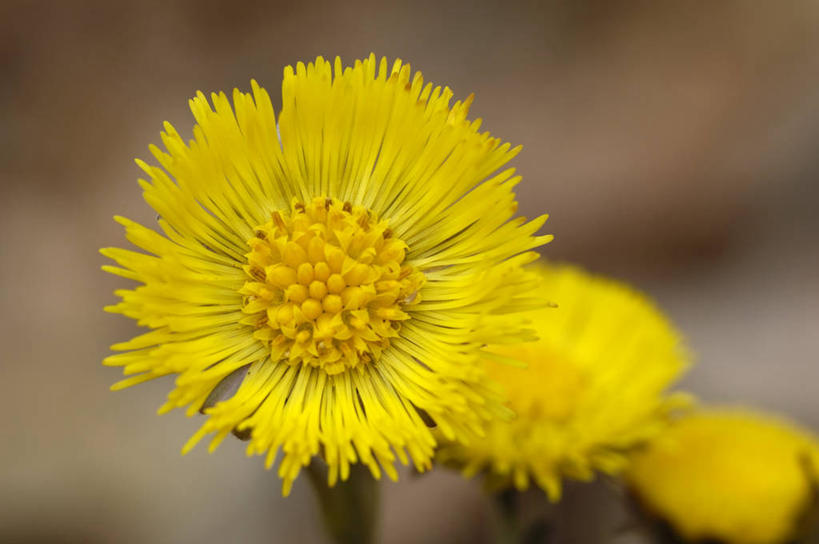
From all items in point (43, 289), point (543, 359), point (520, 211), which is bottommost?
point (543, 359)

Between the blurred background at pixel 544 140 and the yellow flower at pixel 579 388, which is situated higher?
the blurred background at pixel 544 140

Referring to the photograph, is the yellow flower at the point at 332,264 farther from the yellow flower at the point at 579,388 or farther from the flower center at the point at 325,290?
the yellow flower at the point at 579,388

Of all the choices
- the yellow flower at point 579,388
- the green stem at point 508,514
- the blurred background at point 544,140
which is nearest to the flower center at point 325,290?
the yellow flower at point 579,388

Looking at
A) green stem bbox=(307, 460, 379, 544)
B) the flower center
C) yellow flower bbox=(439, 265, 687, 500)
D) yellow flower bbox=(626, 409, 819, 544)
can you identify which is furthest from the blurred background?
the flower center

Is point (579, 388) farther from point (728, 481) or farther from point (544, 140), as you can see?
point (544, 140)

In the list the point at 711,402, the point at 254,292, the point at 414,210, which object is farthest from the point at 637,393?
the point at 711,402

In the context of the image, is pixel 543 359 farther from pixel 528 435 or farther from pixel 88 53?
pixel 88 53

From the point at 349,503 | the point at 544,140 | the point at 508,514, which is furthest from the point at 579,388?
the point at 544,140
